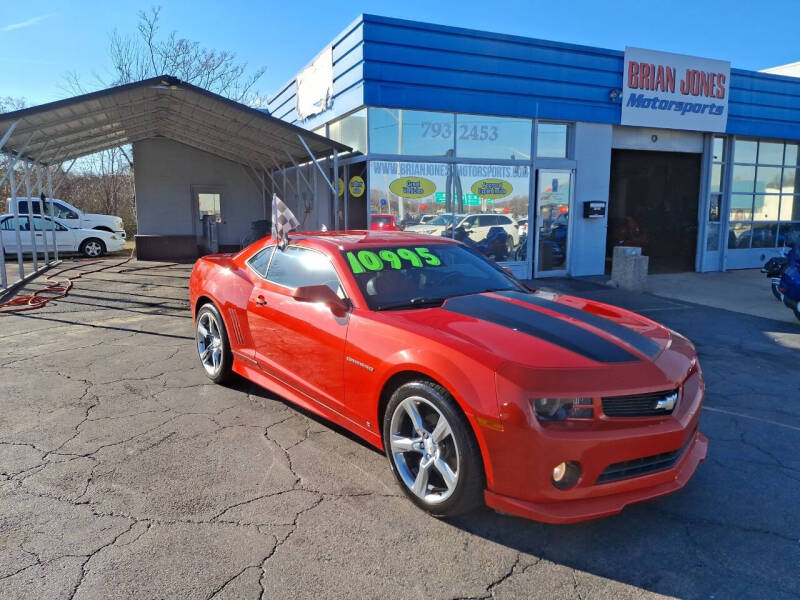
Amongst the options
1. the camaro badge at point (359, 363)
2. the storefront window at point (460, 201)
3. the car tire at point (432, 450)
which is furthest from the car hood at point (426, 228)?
the car tire at point (432, 450)

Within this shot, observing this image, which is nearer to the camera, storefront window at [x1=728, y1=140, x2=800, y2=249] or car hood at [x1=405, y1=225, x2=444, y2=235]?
car hood at [x1=405, y1=225, x2=444, y2=235]

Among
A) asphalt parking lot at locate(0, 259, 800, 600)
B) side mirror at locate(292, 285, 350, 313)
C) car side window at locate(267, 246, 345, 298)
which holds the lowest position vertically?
asphalt parking lot at locate(0, 259, 800, 600)

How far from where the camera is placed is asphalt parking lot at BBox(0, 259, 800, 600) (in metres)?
2.54

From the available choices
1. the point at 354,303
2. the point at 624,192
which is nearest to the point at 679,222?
the point at 624,192

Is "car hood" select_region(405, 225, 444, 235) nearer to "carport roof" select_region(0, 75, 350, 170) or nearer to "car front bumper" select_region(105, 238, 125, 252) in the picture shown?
"carport roof" select_region(0, 75, 350, 170)

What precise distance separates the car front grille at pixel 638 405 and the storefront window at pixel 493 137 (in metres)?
9.17

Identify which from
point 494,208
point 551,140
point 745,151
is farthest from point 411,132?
point 745,151

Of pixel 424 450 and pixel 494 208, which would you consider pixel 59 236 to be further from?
pixel 424 450

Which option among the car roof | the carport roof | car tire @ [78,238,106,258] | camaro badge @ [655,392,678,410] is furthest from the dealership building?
camaro badge @ [655,392,678,410]

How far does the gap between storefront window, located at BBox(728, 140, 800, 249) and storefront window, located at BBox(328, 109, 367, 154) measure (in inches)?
384

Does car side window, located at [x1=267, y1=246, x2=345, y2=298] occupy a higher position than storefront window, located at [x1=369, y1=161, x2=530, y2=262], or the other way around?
storefront window, located at [x1=369, y1=161, x2=530, y2=262]

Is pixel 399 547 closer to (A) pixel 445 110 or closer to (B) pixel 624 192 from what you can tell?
(A) pixel 445 110

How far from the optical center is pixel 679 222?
14.4m

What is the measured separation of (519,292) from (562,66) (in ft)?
31.1
